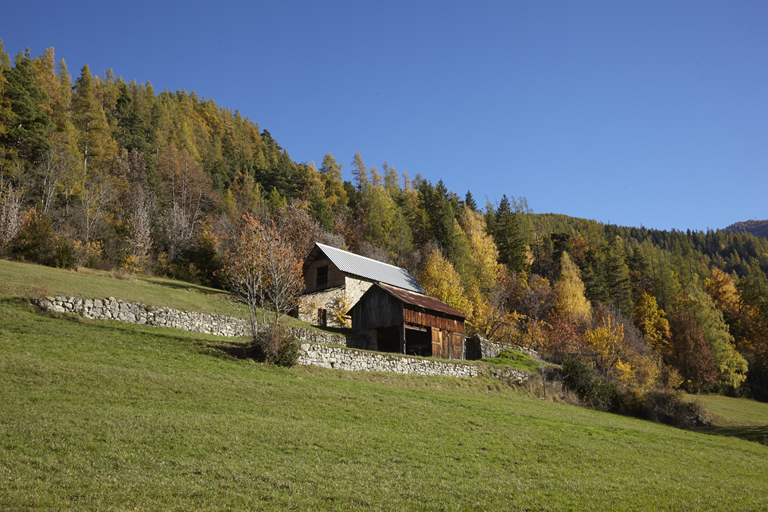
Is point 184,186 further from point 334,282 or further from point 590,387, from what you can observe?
point 590,387

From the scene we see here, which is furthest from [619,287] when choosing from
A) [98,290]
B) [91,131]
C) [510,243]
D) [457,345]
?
[91,131]

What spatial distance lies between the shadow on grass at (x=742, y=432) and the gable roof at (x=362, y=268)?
24735mm

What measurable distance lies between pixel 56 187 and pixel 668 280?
8930cm

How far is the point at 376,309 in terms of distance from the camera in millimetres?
35344

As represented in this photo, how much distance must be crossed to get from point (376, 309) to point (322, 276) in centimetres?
842

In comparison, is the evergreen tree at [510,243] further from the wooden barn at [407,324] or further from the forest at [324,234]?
the wooden barn at [407,324]

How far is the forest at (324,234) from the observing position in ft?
146

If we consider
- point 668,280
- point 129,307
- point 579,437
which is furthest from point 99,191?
point 668,280

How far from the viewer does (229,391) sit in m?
16.0

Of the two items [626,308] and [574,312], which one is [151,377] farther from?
[626,308]

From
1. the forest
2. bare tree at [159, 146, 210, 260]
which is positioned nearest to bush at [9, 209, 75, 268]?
the forest

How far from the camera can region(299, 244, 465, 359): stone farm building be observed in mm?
34531

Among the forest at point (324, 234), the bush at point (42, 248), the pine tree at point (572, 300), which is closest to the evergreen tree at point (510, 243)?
the forest at point (324, 234)

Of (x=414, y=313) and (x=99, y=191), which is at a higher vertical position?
(x=99, y=191)
